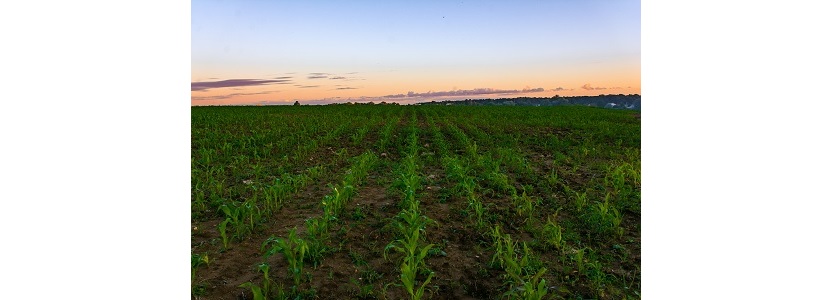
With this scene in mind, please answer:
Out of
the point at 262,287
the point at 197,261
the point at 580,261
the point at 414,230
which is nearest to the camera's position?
the point at 262,287

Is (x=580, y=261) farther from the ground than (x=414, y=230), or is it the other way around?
(x=414, y=230)

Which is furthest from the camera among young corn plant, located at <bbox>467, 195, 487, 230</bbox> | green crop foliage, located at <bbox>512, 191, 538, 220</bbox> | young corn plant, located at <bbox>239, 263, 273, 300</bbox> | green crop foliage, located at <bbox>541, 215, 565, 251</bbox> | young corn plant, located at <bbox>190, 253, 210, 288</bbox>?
green crop foliage, located at <bbox>512, 191, 538, 220</bbox>

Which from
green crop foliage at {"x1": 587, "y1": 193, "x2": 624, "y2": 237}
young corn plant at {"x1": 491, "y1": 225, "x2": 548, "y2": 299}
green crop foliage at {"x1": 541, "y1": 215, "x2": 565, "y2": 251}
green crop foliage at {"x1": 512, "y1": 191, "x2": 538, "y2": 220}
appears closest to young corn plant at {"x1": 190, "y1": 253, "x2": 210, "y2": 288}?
young corn plant at {"x1": 491, "y1": 225, "x2": 548, "y2": 299}

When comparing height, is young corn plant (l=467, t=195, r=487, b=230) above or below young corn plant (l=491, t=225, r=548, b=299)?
above

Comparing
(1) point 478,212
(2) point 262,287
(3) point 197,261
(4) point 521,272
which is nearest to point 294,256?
(2) point 262,287

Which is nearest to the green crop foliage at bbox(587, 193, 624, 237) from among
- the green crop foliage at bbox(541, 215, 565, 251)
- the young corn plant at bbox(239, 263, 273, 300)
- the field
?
the field

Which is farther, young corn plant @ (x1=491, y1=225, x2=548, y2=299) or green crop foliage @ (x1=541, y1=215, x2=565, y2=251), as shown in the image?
green crop foliage @ (x1=541, y1=215, x2=565, y2=251)

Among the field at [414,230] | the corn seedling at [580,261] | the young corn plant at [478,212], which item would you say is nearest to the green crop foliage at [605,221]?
the field at [414,230]

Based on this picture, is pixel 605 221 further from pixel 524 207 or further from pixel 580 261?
pixel 580 261

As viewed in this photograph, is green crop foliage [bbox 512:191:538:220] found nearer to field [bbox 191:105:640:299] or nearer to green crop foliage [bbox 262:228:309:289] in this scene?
field [bbox 191:105:640:299]

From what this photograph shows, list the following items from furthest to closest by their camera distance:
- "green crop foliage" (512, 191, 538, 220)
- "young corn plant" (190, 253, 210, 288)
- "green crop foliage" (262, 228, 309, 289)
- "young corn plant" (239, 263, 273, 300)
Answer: "green crop foliage" (512, 191, 538, 220) → "young corn plant" (190, 253, 210, 288) → "green crop foliage" (262, 228, 309, 289) → "young corn plant" (239, 263, 273, 300)

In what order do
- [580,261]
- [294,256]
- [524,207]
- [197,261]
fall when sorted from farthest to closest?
[524,207], [580,261], [197,261], [294,256]

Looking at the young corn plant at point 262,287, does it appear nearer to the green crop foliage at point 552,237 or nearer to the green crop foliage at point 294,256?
the green crop foliage at point 294,256
